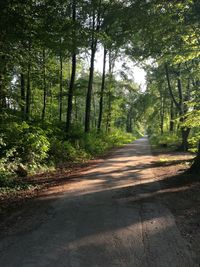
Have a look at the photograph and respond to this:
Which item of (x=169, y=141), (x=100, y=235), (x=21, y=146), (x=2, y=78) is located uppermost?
(x=2, y=78)

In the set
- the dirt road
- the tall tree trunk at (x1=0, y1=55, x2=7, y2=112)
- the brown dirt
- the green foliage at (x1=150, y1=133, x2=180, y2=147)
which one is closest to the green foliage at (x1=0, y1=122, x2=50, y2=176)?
the tall tree trunk at (x1=0, y1=55, x2=7, y2=112)

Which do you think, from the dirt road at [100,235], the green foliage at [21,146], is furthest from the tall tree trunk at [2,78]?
the dirt road at [100,235]

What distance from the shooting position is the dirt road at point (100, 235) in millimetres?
3748

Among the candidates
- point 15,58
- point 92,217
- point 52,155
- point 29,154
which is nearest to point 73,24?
point 15,58

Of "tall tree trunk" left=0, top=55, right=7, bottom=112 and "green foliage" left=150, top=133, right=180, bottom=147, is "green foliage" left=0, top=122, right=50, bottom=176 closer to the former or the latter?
"tall tree trunk" left=0, top=55, right=7, bottom=112

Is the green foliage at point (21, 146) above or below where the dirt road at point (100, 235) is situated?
above

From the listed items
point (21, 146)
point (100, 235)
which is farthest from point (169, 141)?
point (100, 235)

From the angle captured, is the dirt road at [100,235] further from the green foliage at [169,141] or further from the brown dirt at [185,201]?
the green foliage at [169,141]

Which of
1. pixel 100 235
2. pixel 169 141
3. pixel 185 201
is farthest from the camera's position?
pixel 169 141

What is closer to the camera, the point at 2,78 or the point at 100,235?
the point at 100,235

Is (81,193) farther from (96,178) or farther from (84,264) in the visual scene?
(84,264)

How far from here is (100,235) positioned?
179 inches

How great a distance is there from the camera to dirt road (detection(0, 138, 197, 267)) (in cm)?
375

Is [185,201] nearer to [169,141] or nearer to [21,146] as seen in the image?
[21,146]
